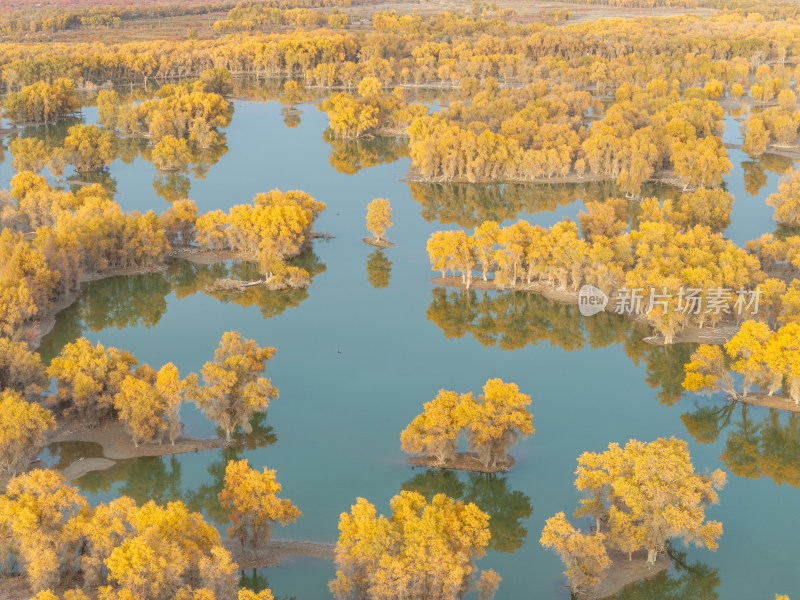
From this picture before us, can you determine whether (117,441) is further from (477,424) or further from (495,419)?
(495,419)

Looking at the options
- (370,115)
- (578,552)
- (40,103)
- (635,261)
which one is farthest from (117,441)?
(40,103)

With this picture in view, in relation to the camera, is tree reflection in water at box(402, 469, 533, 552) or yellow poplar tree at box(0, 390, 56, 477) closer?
tree reflection in water at box(402, 469, 533, 552)

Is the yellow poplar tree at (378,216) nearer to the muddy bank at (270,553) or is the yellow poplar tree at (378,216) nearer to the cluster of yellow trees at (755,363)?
the cluster of yellow trees at (755,363)

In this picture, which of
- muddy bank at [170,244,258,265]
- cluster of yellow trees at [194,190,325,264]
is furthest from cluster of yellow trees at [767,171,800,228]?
muddy bank at [170,244,258,265]

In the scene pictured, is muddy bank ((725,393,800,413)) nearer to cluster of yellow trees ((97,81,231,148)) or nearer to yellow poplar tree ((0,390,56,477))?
yellow poplar tree ((0,390,56,477))

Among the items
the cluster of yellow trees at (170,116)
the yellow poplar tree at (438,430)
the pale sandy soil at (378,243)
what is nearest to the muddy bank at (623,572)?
the yellow poplar tree at (438,430)

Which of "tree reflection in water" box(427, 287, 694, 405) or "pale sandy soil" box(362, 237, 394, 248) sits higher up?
"pale sandy soil" box(362, 237, 394, 248)
